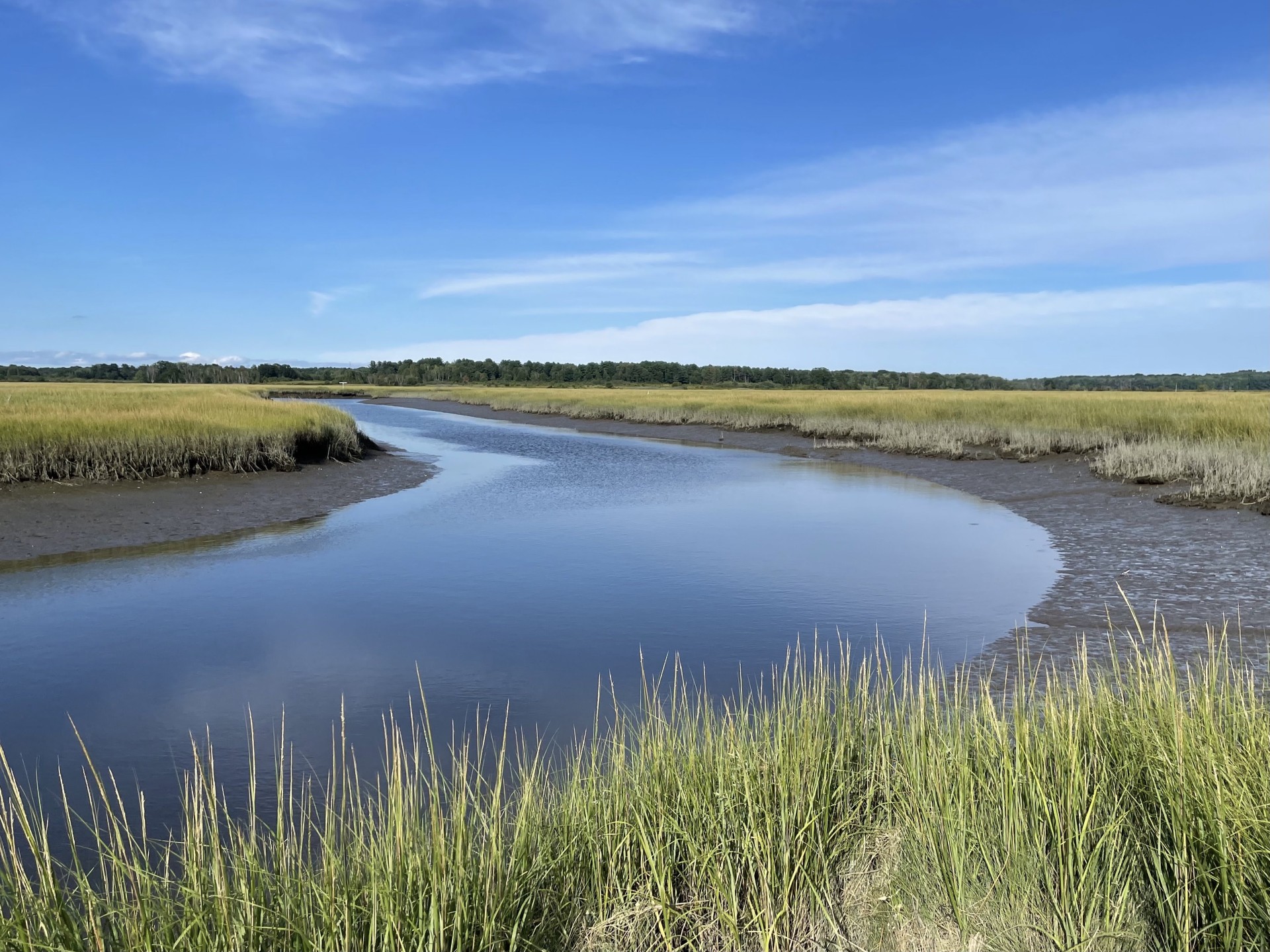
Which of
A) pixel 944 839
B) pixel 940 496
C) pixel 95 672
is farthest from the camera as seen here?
pixel 940 496

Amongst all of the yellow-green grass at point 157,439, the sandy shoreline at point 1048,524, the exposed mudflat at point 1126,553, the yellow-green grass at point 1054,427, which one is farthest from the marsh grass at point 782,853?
the yellow-green grass at point 157,439

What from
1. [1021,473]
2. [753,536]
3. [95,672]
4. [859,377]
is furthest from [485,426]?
[859,377]

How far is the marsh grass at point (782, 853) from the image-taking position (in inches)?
110

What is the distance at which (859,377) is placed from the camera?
114250 millimetres

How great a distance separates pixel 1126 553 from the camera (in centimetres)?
1089

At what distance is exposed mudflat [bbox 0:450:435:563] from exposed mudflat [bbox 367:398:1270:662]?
10683 mm

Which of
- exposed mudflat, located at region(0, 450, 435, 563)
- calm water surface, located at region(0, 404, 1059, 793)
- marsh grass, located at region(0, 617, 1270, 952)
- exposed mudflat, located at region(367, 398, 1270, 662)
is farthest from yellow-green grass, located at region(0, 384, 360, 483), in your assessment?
exposed mudflat, located at region(367, 398, 1270, 662)

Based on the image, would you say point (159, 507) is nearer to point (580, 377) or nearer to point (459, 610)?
point (459, 610)

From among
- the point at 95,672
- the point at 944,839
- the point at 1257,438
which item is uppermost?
the point at 1257,438

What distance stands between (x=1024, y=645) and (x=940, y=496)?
11011 millimetres

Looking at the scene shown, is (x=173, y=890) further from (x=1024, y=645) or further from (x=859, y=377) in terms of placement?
(x=859, y=377)

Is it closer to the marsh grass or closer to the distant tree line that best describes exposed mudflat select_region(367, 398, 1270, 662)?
the marsh grass

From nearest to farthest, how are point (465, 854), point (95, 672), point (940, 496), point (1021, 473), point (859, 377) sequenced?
1. point (465, 854)
2. point (95, 672)
3. point (940, 496)
4. point (1021, 473)
5. point (859, 377)

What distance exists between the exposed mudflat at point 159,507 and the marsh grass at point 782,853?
357 inches
